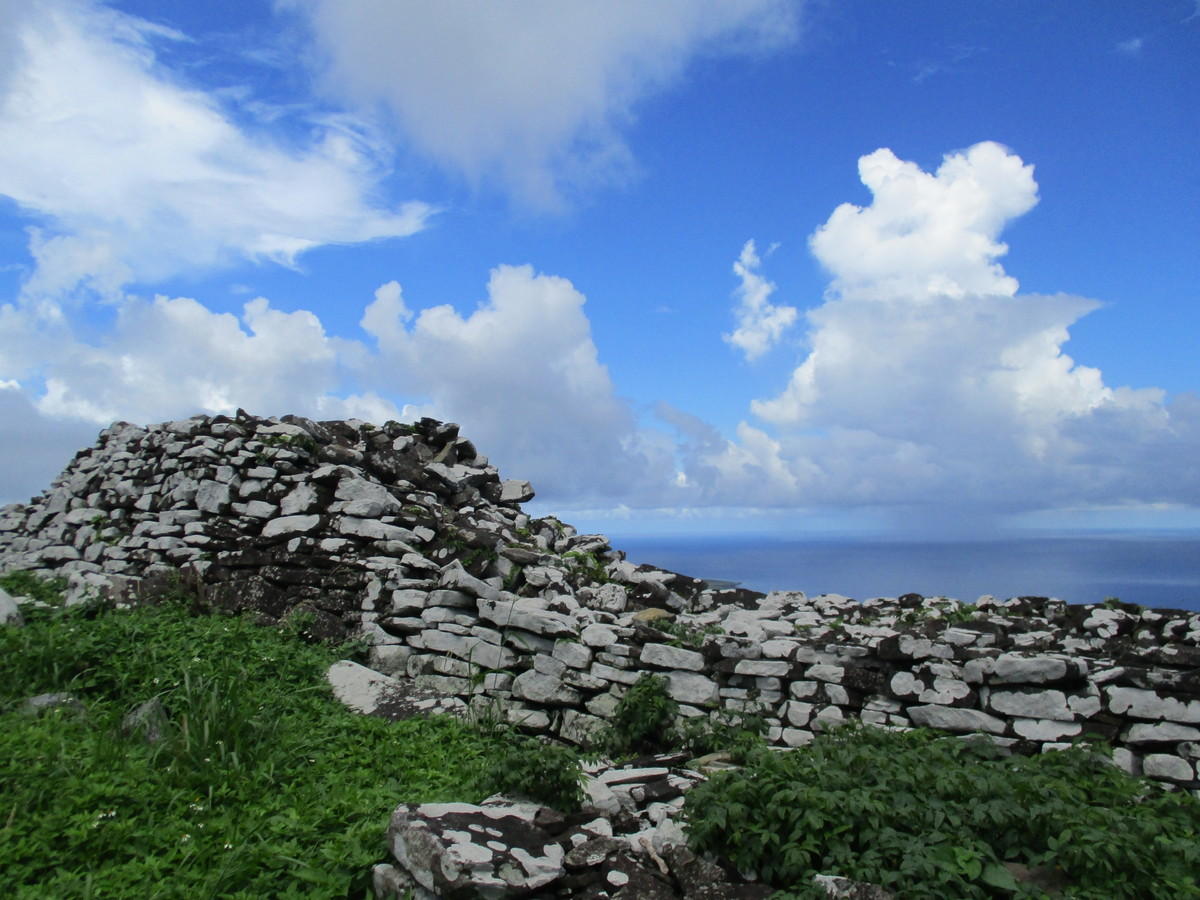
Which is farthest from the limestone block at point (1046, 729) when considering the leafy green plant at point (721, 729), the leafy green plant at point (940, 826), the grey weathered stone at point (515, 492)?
the grey weathered stone at point (515, 492)

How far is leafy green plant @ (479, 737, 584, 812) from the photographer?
18.7 feet

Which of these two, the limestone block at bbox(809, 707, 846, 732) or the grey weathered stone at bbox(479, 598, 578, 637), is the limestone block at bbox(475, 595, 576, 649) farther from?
the limestone block at bbox(809, 707, 846, 732)

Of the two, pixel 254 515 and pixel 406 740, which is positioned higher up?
pixel 254 515

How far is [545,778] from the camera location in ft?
18.7

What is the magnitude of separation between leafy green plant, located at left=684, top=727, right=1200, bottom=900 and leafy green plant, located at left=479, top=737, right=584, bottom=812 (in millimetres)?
931

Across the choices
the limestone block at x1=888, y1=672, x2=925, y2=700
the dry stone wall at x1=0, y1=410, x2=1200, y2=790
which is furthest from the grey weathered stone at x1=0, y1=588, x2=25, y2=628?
the limestone block at x1=888, y1=672, x2=925, y2=700

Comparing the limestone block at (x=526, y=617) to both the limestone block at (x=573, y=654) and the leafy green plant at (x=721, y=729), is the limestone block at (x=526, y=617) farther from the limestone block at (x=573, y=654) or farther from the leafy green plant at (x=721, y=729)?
the leafy green plant at (x=721, y=729)

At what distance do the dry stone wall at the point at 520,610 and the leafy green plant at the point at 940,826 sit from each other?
4.26ft

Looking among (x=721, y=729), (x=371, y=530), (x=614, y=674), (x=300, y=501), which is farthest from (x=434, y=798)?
(x=300, y=501)

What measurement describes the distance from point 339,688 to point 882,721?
18.8 feet

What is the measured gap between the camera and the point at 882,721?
7.32m

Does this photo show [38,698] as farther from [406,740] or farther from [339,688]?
[406,740]

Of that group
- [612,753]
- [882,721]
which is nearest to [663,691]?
[612,753]

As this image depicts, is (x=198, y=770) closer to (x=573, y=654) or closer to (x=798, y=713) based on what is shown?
(x=573, y=654)
